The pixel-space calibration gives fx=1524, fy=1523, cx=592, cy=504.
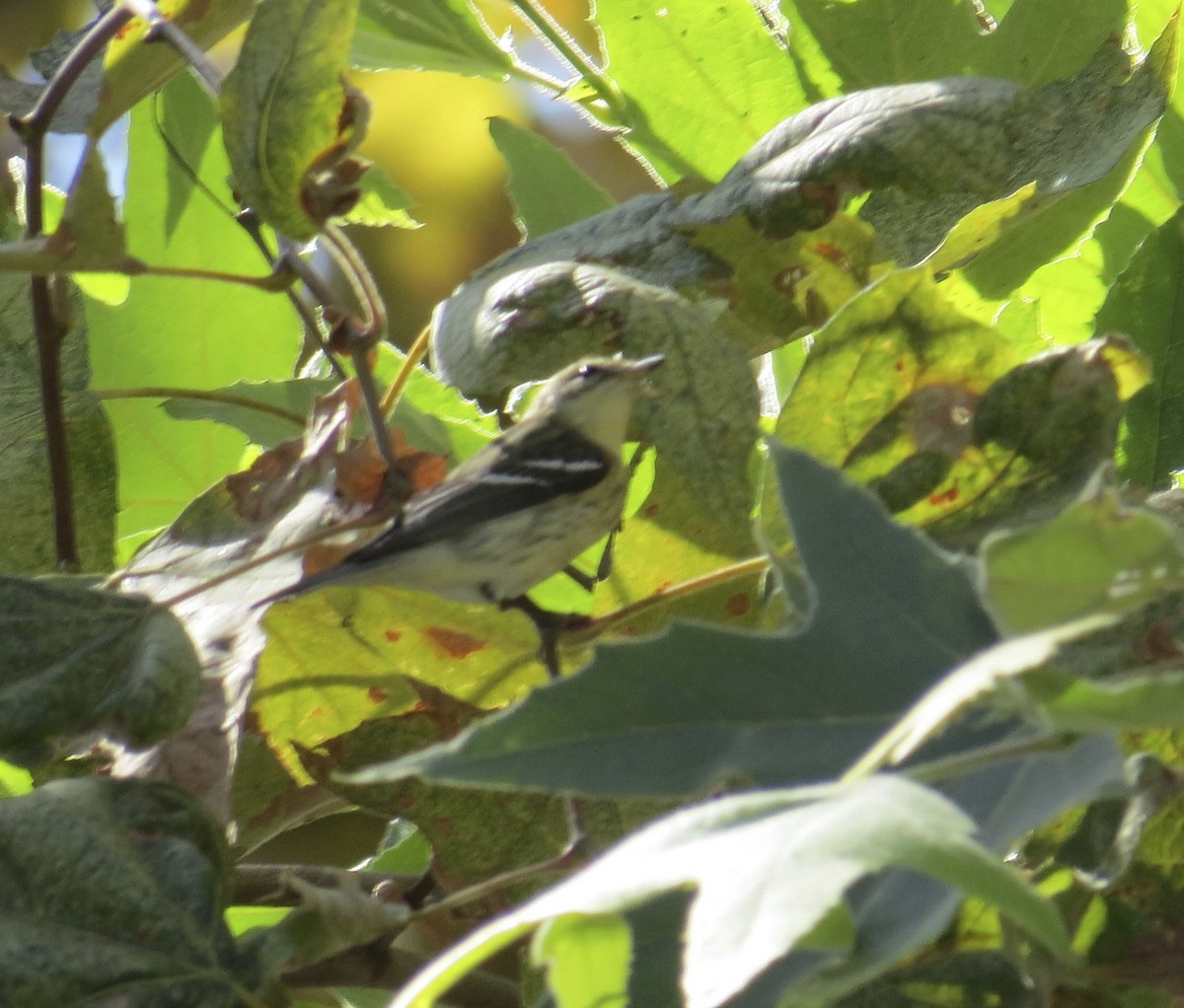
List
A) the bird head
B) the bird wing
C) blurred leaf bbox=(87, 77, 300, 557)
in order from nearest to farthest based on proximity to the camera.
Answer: blurred leaf bbox=(87, 77, 300, 557) → the bird wing → the bird head

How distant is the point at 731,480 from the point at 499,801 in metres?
0.22

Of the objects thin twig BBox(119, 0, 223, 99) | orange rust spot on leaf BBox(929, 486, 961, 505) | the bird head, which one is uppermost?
thin twig BBox(119, 0, 223, 99)

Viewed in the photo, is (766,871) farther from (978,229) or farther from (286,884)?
(978,229)

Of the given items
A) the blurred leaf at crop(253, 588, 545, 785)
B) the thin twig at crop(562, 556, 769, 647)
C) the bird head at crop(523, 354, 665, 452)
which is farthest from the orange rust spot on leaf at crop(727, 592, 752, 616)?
the bird head at crop(523, 354, 665, 452)

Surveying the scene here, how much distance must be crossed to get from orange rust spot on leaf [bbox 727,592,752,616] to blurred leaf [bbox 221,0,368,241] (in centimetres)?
30

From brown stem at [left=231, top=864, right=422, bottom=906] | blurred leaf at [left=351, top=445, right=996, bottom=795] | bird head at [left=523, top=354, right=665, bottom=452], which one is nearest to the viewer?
blurred leaf at [left=351, top=445, right=996, bottom=795]

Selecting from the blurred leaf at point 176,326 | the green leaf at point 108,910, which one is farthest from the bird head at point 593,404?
the green leaf at point 108,910

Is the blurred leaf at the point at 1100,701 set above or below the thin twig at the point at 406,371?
below

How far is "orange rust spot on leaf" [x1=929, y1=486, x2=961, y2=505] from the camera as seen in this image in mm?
768

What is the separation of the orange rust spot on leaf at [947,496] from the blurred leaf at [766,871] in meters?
0.34

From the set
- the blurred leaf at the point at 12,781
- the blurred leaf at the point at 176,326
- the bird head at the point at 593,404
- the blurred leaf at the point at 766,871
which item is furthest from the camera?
the bird head at the point at 593,404

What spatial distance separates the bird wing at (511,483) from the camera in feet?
4.15

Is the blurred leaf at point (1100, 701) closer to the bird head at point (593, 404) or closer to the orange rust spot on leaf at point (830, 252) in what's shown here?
the orange rust spot on leaf at point (830, 252)

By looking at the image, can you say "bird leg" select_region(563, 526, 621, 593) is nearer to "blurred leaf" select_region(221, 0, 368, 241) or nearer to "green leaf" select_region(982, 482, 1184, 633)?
"blurred leaf" select_region(221, 0, 368, 241)
